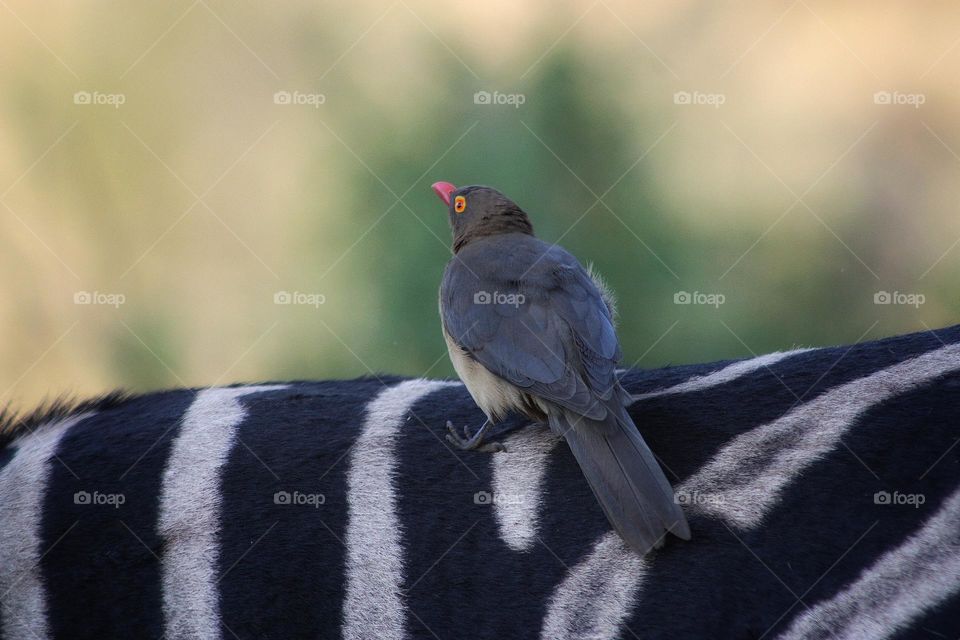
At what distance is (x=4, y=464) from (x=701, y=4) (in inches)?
126

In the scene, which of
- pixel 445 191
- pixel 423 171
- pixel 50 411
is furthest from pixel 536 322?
pixel 423 171

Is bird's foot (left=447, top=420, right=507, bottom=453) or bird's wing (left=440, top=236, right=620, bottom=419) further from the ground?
bird's wing (left=440, top=236, right=620, bottom=419)

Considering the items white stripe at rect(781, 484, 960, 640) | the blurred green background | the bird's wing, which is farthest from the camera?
the blurred green background

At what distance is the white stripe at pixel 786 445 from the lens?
5.51 feet

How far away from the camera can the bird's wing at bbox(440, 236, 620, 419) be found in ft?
6.27

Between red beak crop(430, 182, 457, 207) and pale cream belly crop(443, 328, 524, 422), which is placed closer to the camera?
pale cream belly crop(443, 328, 524, 422)

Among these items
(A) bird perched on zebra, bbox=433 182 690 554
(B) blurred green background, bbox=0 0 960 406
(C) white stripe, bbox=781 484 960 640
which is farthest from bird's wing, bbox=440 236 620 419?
(B) blurred green background, bbox=0 0 960 406

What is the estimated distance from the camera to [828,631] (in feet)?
5.04

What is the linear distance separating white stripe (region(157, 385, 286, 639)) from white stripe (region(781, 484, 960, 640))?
40.3 inches

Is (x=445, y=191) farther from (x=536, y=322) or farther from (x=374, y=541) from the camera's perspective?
(x=374, y=541)

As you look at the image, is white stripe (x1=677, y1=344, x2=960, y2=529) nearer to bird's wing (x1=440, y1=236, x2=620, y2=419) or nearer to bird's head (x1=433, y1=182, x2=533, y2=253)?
bird's wing (x1=440, y1=236, x2=620, y2=419)

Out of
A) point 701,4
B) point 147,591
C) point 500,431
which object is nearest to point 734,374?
point 500,431

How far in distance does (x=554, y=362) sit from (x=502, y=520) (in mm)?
351

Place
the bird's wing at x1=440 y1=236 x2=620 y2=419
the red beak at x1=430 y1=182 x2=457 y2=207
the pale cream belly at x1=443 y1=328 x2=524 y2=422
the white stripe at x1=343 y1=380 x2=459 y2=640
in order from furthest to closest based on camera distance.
A: 1. the red beak at x1=430 y1=182 x2=457 y2=207
2. the pale cream belly at x1=443 y1=328 x2=524 y2=422
3. the bird's wing at x1=440 y1=236 x2=620 y2=419
4. the white stripe at x1=343 y1=380 x2=459 y2=640
